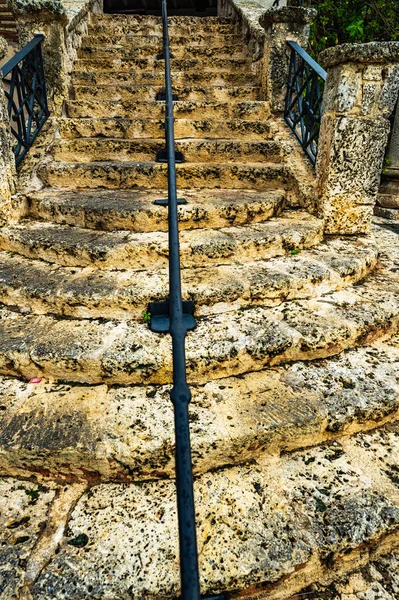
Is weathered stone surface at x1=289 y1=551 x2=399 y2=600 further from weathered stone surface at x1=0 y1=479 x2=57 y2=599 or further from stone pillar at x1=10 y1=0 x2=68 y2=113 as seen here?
stone pillar at x1=10 y1=0 x2=68 y2=113

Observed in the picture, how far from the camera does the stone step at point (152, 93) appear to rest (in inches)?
158

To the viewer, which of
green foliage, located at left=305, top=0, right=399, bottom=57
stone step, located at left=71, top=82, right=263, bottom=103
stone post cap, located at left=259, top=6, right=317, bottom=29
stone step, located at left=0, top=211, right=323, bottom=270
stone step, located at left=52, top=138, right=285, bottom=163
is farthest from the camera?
green foliage, located at left=305, top=0, right=399, bottom=57

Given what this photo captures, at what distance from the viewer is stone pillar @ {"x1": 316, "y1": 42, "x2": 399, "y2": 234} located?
2.39 metres

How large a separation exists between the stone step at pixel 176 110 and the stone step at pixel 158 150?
53cm

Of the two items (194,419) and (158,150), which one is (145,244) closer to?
(194,419)

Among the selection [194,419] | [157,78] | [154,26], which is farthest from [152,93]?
[194,419]

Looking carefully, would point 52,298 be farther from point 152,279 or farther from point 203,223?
point 203,223

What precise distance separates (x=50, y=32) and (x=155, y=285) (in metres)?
3.15

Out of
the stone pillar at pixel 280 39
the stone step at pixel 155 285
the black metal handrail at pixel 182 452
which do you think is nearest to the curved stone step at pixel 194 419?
the stone step at pixel 155 285

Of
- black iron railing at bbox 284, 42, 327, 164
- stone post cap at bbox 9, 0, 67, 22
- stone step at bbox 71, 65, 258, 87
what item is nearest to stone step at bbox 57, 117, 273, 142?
black iron railing at bbox 284, 42, 327, 164

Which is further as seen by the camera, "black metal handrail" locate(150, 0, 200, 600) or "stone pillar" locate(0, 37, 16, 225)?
"stone pillar" locate(0, 37, 16, 225)

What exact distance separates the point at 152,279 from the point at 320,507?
140 cm

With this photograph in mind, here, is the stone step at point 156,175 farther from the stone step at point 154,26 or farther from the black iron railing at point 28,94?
the stone step at point 154,26

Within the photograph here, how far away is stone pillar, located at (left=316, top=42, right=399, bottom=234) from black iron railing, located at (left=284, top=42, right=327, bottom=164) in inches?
12.8
